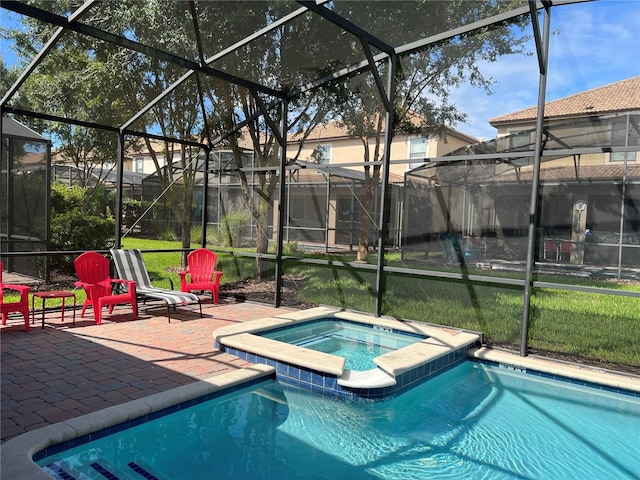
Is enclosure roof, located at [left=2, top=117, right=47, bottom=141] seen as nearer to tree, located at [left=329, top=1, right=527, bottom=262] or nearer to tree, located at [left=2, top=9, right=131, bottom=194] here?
tree, located at [left=2, top=9, right=131, bottom=194]

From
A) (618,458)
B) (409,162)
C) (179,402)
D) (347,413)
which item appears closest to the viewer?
(618,458)

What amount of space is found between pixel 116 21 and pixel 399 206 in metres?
4.77

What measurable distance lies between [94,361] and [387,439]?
2866 mm

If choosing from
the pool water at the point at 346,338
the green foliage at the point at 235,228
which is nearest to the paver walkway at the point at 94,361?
the pool water at the point at 346,338

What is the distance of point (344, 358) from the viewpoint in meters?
4.45

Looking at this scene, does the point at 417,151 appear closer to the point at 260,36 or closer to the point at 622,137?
the point at 622,137

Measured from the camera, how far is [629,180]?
4.52m

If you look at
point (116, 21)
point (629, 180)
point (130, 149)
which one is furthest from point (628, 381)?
point (130, 149)

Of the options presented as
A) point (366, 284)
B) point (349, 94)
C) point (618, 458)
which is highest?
point (349, 94)

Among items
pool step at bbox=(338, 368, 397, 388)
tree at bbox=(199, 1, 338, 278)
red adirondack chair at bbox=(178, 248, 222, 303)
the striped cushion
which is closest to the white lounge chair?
the striped cushion

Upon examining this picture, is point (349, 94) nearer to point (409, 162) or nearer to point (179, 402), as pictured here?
point (409, 162)

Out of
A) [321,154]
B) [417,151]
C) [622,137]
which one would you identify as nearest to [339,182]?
[321,154]

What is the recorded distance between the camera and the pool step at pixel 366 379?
405cm

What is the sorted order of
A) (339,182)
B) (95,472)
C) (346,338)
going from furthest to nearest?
1. (339,182)
2. (346,338)
3. (95,472)
